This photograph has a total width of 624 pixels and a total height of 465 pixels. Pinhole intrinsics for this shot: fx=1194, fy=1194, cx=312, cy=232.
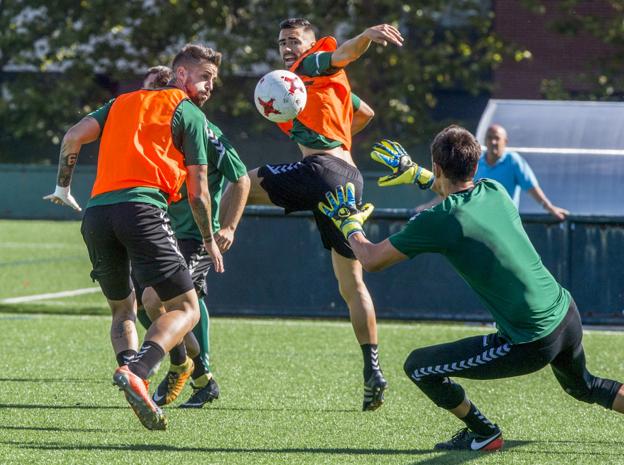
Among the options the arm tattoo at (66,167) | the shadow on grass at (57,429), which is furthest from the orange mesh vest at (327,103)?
the shadow on grass at (57,429)

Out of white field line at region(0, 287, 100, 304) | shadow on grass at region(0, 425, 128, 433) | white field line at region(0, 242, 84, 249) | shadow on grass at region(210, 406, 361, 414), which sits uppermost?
shadow on grass at region(0, 425, 128, 433)

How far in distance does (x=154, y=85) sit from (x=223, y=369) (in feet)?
8.08

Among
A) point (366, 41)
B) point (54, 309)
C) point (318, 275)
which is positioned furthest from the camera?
point (54, 309)

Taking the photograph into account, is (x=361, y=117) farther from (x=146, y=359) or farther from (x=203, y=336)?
(x=146, y=359)

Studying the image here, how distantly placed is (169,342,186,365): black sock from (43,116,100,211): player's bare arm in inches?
41.8

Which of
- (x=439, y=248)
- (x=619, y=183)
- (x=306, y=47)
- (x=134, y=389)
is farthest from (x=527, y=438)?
(x=619, y=183)

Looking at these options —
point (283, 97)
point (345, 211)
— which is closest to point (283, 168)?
point (283, 97)

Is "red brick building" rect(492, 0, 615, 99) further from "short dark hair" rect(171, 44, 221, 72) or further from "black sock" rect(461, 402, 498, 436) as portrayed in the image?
"black sock" rect(461, 402, 498, 436)

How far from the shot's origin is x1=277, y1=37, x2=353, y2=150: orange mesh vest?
7367mm

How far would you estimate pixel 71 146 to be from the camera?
6.39 m

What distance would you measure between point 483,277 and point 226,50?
873 inches

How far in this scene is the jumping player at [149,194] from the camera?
601 cm

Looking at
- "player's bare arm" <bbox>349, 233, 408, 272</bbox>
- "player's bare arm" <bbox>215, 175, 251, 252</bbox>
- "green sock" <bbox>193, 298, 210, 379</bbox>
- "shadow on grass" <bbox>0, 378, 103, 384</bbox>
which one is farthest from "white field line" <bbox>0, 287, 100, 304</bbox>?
→ "player's bare arm" <bbox>349, 233, 408, 272</bbox>

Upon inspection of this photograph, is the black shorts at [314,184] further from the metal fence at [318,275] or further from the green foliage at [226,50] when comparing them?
the green foliage at [226,50]
